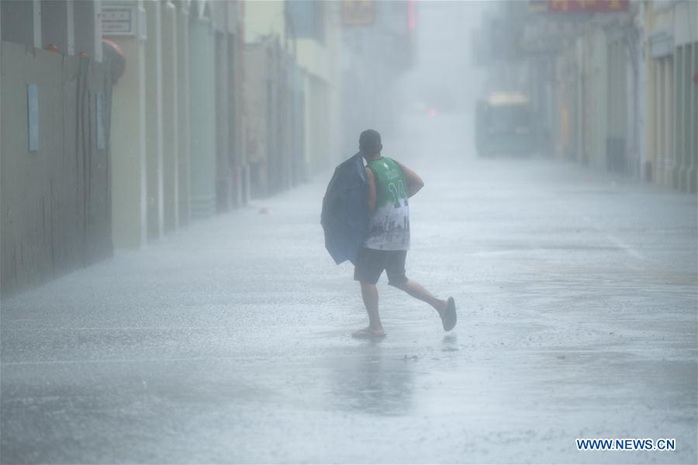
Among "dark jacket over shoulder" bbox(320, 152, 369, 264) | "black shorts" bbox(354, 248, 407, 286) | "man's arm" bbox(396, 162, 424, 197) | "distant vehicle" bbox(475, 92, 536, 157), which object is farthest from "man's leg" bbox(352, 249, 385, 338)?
"distant vehicle" bbox(475, 92, 536, 157)

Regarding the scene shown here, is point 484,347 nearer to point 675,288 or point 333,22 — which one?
point 675,288

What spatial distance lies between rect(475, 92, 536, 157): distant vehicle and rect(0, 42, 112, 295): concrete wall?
193ft

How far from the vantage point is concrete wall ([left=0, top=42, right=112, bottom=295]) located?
51.3 ft

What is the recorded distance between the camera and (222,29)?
107 ft

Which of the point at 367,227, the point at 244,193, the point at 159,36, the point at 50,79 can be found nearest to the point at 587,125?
the point at 244,193

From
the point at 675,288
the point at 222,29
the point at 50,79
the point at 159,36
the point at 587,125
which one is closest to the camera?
the point at 675,288

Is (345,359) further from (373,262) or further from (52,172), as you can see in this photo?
(52,172)

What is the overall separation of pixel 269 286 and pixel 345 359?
537 cm

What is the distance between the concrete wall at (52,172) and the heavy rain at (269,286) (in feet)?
0.14

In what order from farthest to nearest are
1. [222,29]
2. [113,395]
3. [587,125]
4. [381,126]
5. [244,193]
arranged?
[381,126] < [587,125] < [244,193] < [222,29] < [113,395]

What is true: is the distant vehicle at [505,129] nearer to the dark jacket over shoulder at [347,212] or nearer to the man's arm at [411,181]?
the man's arm at [411,181]

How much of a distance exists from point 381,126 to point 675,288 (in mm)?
99136

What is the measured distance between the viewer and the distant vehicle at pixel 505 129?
3076 inches

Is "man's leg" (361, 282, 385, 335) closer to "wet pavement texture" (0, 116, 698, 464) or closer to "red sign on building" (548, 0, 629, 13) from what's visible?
"wet pavement texture" (0, 116, 698, 464)
